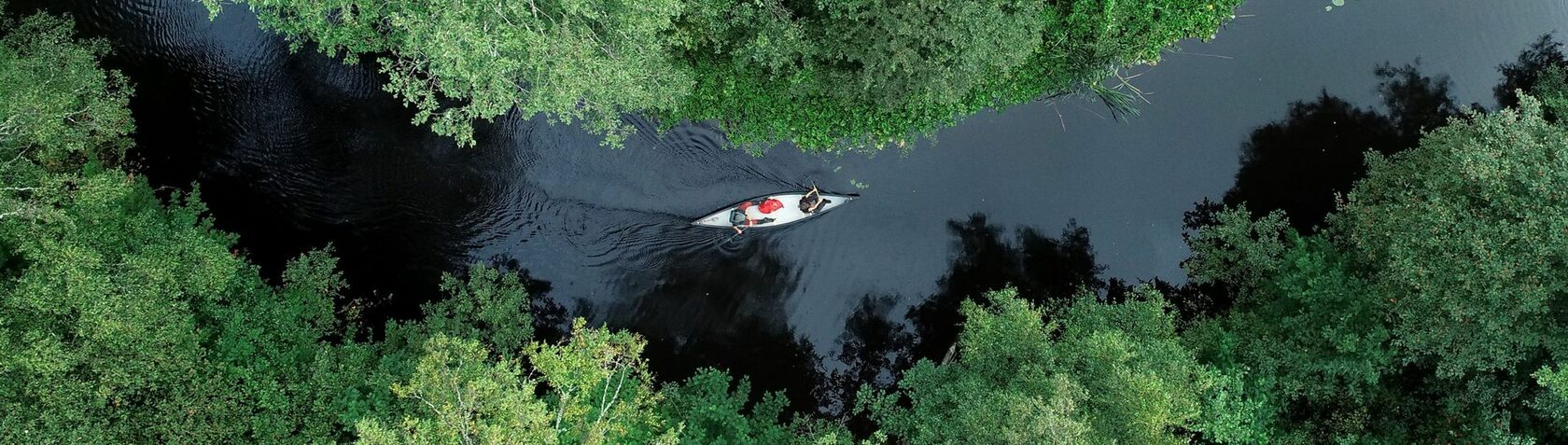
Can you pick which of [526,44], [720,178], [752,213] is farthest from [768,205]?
[526,44]

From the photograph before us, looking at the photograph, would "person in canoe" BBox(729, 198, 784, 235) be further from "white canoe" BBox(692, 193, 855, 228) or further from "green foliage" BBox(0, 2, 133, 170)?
"green foliage" BBox(0, 2, 133, 170)

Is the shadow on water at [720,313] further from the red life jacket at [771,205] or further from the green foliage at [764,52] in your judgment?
the green foliage at [764,52]

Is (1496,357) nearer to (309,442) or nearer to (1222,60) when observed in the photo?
(1222,60)

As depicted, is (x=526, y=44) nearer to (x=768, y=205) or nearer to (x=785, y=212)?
(x=768, y=205)

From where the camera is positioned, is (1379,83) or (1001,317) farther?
(1379,83)

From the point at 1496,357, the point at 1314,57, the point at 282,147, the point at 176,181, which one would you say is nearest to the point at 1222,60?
the point at 1314,57

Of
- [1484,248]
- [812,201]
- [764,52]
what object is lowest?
[812,201]
